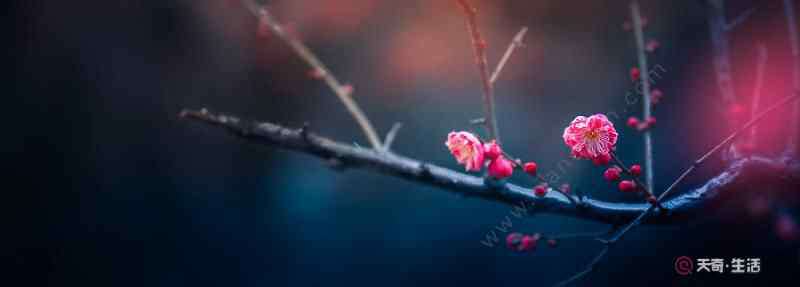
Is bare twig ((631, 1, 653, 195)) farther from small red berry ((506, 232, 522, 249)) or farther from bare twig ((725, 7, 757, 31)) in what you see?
small red berry ((506, 232, 522, 249))

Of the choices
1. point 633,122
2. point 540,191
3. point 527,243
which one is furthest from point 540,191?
point 633,122

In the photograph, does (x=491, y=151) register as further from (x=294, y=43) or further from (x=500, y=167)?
(x=294, y=43)

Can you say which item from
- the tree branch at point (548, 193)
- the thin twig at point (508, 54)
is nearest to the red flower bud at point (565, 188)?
the tree branch at point (548, 193)

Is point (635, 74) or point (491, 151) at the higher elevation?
point (635, 74)

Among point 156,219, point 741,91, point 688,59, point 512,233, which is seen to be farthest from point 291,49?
point 741,91

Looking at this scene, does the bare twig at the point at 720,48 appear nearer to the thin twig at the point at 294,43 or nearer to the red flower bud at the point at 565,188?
the red flower bud at the point at 565,188

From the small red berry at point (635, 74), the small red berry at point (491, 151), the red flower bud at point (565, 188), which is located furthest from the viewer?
the small red berry at point (635, 74)
